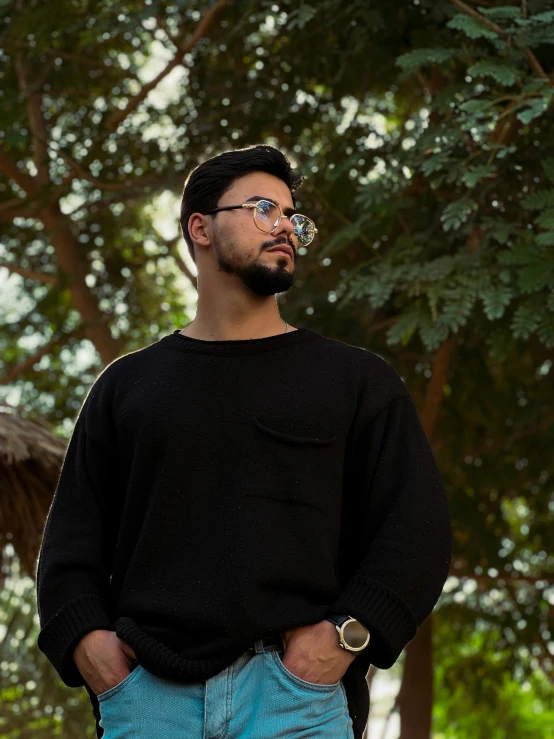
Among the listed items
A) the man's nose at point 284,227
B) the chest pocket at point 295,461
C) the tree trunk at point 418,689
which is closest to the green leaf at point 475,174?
the man's nose at point 284,227

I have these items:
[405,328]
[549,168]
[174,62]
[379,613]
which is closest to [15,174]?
[174,62]

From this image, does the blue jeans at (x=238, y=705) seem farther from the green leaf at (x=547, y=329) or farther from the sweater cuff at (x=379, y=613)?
the green leaf at (x=547, y=329)

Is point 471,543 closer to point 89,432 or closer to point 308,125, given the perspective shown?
point 308,125

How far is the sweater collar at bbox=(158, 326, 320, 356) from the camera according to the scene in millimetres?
2893

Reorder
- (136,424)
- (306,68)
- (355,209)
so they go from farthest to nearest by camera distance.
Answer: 1. (306,68)
2. (355,209)
3. (136,424)

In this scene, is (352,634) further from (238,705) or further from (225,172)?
(225,172)

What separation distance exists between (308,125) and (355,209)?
1667 millimetres

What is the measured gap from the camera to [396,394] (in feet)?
9.45

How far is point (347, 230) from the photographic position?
5.54m

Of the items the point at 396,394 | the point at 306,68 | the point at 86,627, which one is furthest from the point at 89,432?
the point at 306,68

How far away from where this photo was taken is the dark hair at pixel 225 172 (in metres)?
3.02

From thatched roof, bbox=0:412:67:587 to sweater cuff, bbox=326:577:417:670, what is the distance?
298cm

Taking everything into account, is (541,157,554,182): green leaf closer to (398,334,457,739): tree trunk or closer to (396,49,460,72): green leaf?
(396,49,460,72): green leaf

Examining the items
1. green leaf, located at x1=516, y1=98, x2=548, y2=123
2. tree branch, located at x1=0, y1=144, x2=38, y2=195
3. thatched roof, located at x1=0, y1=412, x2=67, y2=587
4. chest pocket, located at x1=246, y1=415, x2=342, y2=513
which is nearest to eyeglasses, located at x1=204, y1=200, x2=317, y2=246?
chest pocket, located at x1=246, y1=415, x2=342, y2=513
